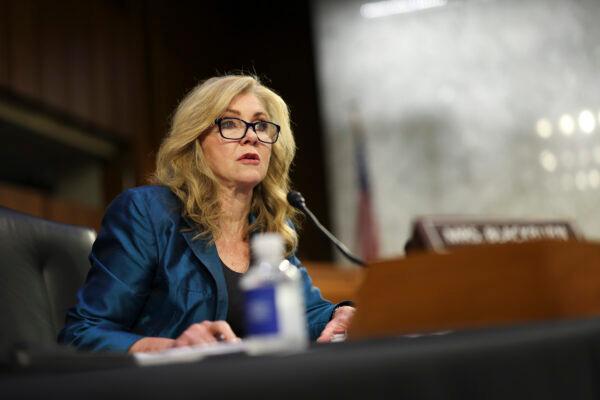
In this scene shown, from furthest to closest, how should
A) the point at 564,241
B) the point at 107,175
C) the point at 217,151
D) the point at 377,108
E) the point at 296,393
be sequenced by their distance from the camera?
the point at 377,108, the point at 107,175, the point at 217,151, the point at 564,241, the point at 296,393

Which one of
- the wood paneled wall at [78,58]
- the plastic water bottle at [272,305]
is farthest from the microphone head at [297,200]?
the wood paneled wall at [78,58]

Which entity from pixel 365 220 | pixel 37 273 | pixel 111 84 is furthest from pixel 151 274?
pixel 365 220

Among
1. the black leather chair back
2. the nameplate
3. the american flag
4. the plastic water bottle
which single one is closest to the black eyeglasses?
the black leather chair back

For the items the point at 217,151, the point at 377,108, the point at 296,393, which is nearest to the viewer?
the point at 296,393

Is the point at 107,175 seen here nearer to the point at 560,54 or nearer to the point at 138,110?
the point at 138,110

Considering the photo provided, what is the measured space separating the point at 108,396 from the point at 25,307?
3.68 ft

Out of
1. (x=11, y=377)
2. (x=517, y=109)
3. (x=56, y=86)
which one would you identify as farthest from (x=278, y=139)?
(x=517, y=109)

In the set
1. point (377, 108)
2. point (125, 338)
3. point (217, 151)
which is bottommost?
point (125, 338)

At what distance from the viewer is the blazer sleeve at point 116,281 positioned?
1321 millimetres

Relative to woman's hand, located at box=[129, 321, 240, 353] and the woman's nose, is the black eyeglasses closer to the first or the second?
the woman's nose

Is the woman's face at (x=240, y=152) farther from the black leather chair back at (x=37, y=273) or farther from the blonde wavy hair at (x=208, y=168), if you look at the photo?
the black leather chair back at (x=37, y=273)

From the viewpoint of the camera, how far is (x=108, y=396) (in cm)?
49

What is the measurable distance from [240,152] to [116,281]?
18.2 inches

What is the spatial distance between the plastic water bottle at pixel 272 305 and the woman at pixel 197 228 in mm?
504
